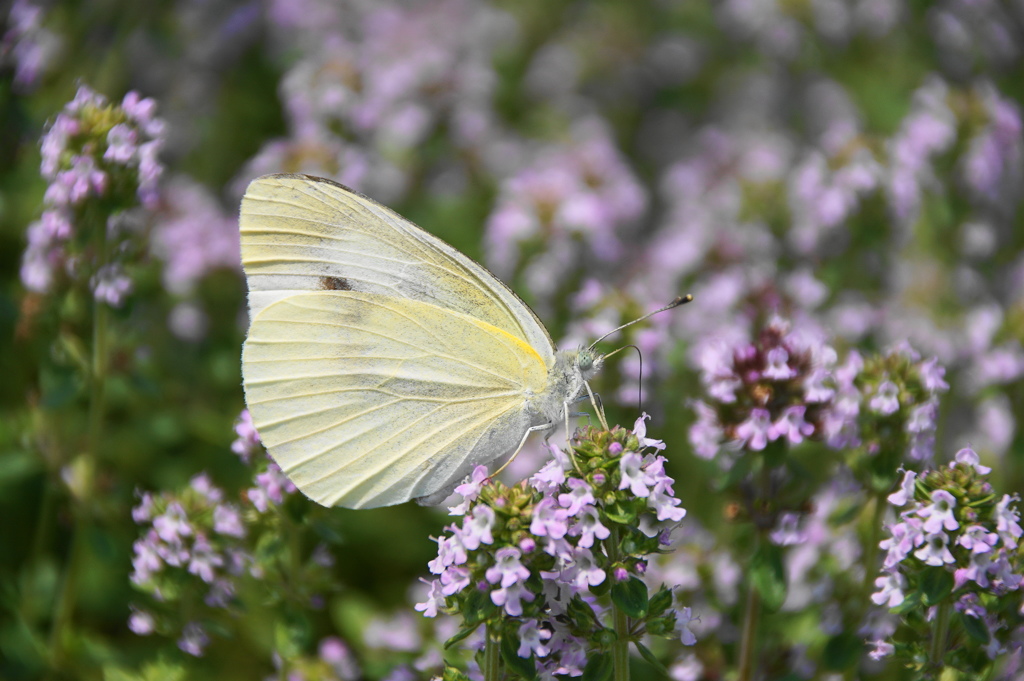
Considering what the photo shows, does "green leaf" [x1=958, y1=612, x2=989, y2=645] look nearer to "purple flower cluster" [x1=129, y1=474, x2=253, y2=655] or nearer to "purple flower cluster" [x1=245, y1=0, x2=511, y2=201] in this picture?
"purple flower cluster" [x1=129, y1=474, x2=253, y2=655]

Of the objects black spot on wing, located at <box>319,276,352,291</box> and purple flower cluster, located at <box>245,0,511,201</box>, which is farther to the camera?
purple flower cluster, located at <box>245,0,511,201</box>

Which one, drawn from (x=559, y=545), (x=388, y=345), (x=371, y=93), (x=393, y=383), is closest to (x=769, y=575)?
(x=559, y=545)

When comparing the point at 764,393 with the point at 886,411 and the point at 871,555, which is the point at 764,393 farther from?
the point at 871,555

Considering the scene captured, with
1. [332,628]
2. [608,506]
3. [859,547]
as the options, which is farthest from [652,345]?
[332,628]

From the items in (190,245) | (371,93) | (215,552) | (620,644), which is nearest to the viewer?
(620,644)

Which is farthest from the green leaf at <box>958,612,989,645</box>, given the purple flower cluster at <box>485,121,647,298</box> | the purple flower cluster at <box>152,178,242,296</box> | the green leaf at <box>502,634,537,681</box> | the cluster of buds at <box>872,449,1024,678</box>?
the purple flower cluster at <box>152,178,242,296</box>

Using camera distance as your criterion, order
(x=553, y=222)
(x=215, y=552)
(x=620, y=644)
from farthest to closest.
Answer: (x=553, y=222)
(x=215, y=552)
(x=620, y=644)
